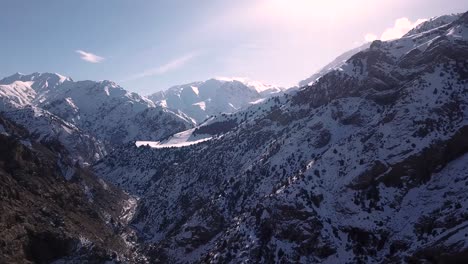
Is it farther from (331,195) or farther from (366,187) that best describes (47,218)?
(366,187)

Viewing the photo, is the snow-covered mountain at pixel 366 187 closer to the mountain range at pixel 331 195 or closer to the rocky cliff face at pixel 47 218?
the mountain range at pixel 331 195

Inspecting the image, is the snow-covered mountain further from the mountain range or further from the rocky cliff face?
the rocky cliff face

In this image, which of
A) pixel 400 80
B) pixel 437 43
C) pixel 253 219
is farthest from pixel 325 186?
pixel 437 43

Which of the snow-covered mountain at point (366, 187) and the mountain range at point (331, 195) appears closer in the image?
the snow-covered mountain at point (366, 187)

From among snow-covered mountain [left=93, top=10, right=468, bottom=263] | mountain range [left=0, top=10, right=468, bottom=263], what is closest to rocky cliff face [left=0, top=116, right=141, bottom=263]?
mountain range [left=0, top=10, right=468, bottom=263]

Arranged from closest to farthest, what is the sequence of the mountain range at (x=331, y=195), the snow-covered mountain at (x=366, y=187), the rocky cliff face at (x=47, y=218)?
the snow-covered mountain at (x=366, y=187) < the mountain range at (x=331, y=195) < the rocky cliff face at (x=47, y=218)

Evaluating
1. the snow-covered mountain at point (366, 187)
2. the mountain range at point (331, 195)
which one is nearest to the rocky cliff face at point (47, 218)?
the mountain range at point (331, 195)

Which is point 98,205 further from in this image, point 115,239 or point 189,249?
point 189,249

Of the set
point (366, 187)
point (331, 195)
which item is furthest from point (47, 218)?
point (366, 187)

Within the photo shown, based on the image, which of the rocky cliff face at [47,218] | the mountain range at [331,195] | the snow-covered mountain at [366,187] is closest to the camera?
the snow-covered mountain at [366,187]
